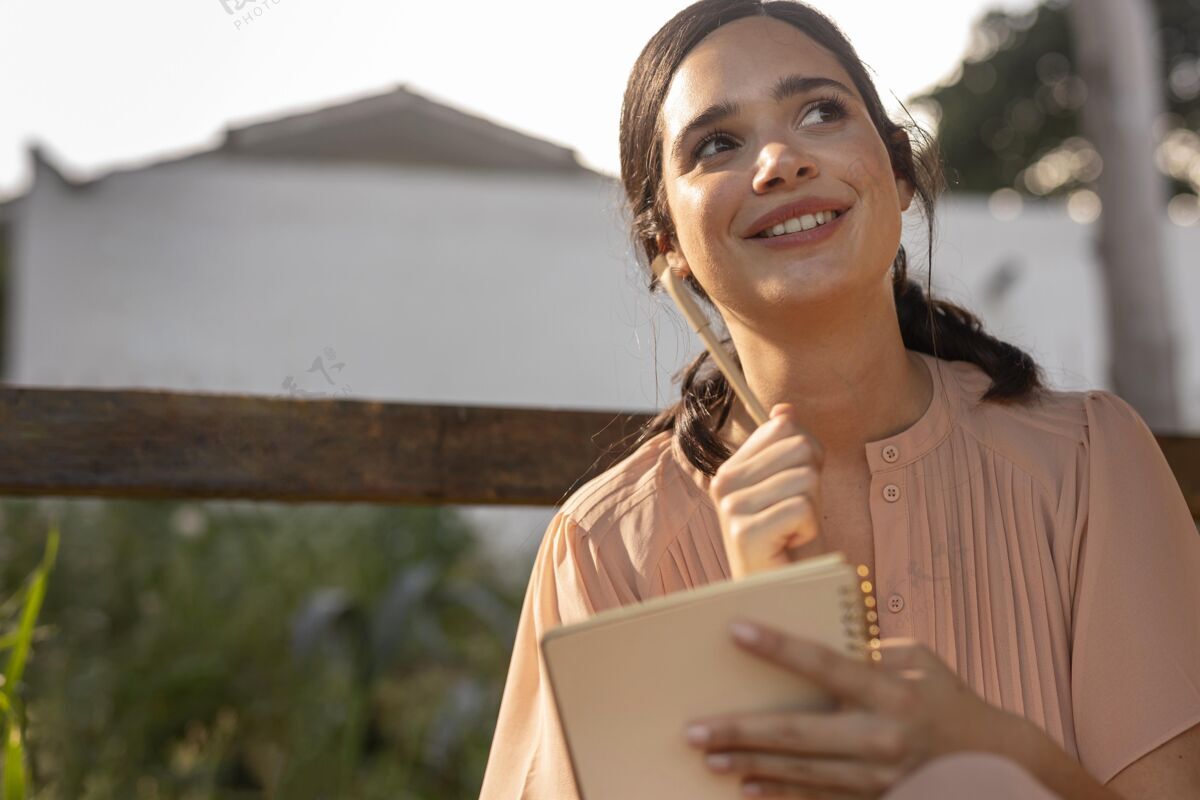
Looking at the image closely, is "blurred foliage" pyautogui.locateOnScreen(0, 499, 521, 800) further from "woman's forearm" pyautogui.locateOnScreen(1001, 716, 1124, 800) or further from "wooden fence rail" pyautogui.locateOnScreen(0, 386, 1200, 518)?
"woman's forearm" pyautogui.locateOnScreen(1001, 716, 1124, 800)

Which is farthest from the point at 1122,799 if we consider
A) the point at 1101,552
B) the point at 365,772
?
the point at 365,772

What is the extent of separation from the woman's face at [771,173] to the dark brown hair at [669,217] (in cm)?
3

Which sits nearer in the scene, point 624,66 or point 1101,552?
point 1101,552

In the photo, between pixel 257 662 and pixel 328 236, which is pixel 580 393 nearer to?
pixel 328 236

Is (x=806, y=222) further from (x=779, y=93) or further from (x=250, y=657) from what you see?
(x=250, y=657)

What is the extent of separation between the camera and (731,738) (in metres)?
1.01

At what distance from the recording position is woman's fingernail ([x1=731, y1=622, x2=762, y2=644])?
0.99m

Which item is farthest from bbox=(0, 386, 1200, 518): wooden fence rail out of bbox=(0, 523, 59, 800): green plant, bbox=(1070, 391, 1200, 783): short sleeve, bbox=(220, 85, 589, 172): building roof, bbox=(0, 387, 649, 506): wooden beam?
bbox=(220, 85, 589, 172): building roof

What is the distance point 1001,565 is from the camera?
1.48 meters

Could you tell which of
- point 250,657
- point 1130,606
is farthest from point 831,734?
point 250,657

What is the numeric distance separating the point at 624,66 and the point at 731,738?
109cm

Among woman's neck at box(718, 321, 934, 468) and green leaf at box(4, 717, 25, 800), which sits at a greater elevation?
woman's neck at box(718, 321, 934, 468)

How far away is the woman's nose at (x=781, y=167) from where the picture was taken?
140cm

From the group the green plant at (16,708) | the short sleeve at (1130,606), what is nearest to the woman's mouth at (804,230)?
the short sleeve at (1130,606)
